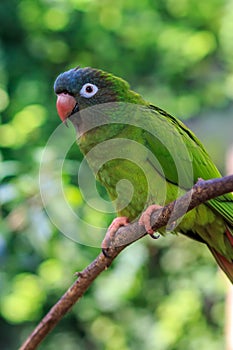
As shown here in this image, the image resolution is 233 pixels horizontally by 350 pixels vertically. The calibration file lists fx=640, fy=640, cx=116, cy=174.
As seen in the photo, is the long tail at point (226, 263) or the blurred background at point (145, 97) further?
the blurred background at point (145, 97)

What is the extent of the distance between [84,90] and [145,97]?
189 cm

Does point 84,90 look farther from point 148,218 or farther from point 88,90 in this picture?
point 148,218

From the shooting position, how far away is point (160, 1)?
3.82 m

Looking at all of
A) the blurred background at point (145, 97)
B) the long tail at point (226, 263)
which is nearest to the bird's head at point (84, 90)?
the long tail at point (226, 263)

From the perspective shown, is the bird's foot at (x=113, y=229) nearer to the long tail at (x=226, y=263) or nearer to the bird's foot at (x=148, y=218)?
the bird's foot at (x=148, y=218)

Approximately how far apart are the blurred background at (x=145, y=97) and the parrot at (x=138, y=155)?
0.92 meters

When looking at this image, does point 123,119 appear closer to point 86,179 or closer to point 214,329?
point 86,179

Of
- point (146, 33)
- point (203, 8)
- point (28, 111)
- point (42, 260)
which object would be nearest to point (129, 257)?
point (42, 260)

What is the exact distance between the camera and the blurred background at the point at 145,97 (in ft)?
9.27

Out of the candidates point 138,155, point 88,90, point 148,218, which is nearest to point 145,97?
point 88,90

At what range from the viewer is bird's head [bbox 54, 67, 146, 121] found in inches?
61.0

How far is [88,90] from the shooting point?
1564mm

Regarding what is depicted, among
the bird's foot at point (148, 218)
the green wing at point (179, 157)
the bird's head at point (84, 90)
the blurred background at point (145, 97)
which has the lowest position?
the blurred background at point (145, 97)

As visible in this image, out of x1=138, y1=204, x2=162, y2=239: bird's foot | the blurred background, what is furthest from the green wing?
the blurred background
